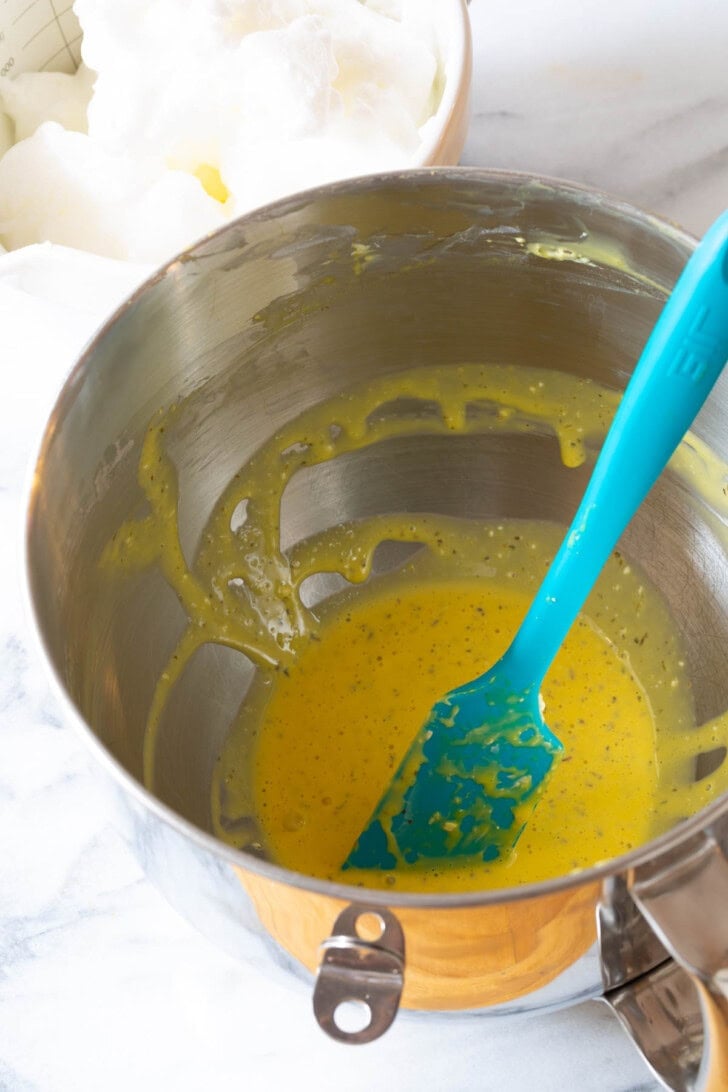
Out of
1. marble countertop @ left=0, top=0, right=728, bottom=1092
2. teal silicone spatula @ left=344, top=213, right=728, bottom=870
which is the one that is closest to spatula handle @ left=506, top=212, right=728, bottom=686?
teal silicone spatula @ left=344, top=213, right=728, bottom=870

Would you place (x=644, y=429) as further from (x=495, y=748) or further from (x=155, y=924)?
(x=155, y=924)

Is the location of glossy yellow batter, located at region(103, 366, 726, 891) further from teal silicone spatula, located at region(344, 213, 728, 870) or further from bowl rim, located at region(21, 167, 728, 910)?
bowl rim, located at region(21, 167, 728, 910)

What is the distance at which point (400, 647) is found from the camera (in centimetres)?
89

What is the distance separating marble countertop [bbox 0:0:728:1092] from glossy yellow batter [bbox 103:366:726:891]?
83 mm

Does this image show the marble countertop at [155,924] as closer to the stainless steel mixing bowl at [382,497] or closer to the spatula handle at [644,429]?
the stainless steel mixing bowl at [382,497]

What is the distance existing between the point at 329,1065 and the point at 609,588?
364 millimetres

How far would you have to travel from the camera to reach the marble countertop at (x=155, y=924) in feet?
2.32

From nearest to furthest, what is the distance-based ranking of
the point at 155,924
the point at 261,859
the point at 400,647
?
1. the point at 261,859
2. the point at 155,924
3. the point at 400,647

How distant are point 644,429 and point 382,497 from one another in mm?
294

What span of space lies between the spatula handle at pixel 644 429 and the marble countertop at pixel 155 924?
22cm

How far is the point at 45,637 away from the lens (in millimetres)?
583

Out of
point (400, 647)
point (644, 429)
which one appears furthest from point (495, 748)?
point (644, 429)

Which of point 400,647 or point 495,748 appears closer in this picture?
point 495,748

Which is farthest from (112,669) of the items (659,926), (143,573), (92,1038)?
(659,926)
